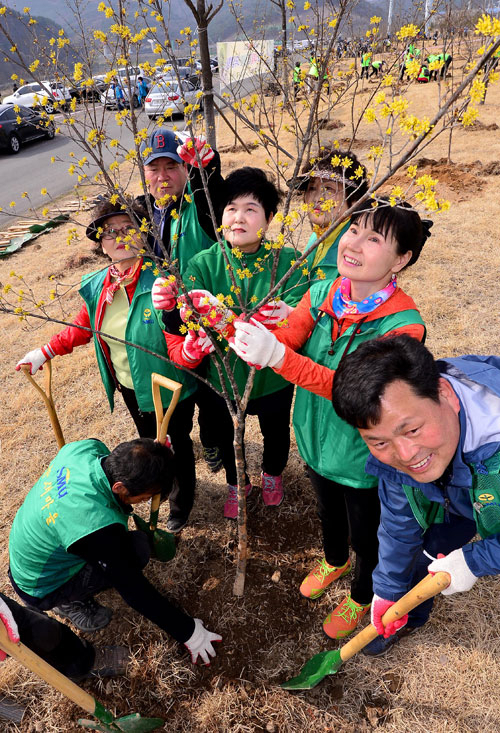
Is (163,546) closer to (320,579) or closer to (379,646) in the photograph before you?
(320,579)

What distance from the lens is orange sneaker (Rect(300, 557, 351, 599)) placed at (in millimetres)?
2402

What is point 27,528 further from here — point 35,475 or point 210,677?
point 35,475

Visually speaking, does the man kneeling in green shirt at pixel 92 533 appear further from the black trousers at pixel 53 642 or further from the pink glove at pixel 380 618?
the pink glove at pixel 380 618

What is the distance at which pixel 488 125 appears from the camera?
Answer: 10836 millimetres

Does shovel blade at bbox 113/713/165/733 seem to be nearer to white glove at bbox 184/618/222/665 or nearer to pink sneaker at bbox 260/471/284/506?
white glove at bbox 184/618/222/665

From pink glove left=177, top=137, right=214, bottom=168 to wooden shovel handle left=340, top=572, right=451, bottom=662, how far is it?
1847 millimetres

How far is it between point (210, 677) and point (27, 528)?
1110mm

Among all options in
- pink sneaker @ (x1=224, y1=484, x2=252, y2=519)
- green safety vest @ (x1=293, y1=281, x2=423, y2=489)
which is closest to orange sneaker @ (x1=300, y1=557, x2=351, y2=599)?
pink sneaker @ (x1=224, y1=484, x2=252, y2=519)

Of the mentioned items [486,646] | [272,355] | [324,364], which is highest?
[272,355]

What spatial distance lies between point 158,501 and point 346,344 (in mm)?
1304

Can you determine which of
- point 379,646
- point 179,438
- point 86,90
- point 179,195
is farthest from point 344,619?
point 86,90

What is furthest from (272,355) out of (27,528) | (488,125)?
(488,125)

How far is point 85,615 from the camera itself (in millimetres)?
2324

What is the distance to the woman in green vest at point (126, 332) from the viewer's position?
7.16ft
